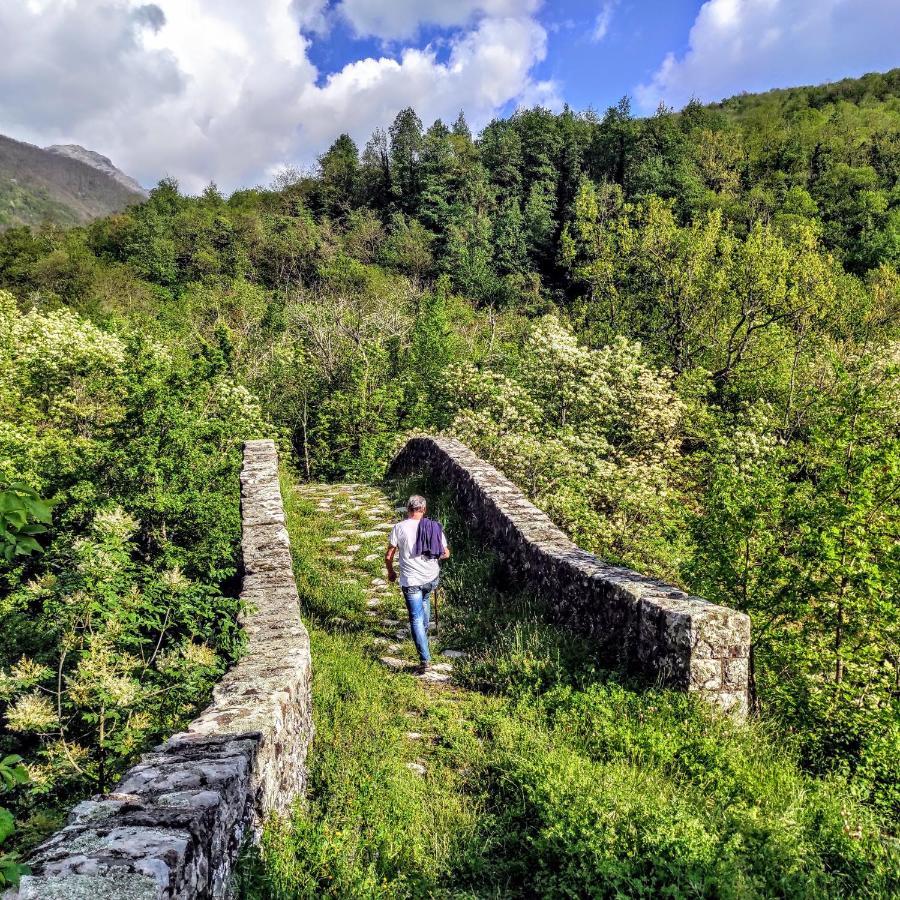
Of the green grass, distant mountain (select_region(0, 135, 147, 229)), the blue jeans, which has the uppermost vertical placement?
distant mountain (select_region(0, 135, 147, 229))

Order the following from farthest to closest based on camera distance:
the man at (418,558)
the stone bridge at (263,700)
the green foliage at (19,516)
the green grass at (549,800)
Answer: the man at (418,558) < the green grass at (549,800) < the stone bridge at (263,700) < the green foliage at (19,516)

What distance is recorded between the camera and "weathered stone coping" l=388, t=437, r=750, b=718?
15.6 feet

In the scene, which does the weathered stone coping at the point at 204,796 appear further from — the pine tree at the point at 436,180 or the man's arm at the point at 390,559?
the pine tree at the point at 436,180

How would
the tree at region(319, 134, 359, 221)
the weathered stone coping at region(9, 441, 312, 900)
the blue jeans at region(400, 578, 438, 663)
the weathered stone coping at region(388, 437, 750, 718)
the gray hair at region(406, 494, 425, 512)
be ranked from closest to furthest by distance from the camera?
the weathered stone coping at region(9, 441, 312, 900) < the weathered stone coping at region(388, 437, 750, 718) < the blue jeans at region(400, 578, 438, 663) < the gray hair at region(406, 494, 425, 512) < the tree at region(319, 134, 359, 221)

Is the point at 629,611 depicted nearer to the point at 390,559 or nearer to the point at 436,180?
the point at 390,559

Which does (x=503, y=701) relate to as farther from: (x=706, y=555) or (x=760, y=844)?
(x=706, y=555)

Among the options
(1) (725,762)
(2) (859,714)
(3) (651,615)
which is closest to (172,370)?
(3) (651,615)

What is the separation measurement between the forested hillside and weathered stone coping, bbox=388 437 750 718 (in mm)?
840

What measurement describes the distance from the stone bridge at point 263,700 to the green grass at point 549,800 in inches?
10.1

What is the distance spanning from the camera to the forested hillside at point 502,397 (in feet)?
15.2

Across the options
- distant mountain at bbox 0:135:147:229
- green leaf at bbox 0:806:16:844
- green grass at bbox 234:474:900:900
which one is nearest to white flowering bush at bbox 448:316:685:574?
green grass at bbox 234:474:900:900

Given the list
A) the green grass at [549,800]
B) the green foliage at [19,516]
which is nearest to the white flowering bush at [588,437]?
the green grass at [549,800]

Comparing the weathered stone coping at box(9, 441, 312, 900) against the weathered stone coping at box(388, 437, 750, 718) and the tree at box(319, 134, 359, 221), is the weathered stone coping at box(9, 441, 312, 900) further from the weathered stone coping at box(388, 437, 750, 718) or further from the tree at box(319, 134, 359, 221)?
the tree at box(319, 134, 359, 221)

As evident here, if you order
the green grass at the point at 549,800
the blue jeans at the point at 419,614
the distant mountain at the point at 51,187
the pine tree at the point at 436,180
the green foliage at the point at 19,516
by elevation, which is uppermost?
the distant mountain at the point at 51,187
